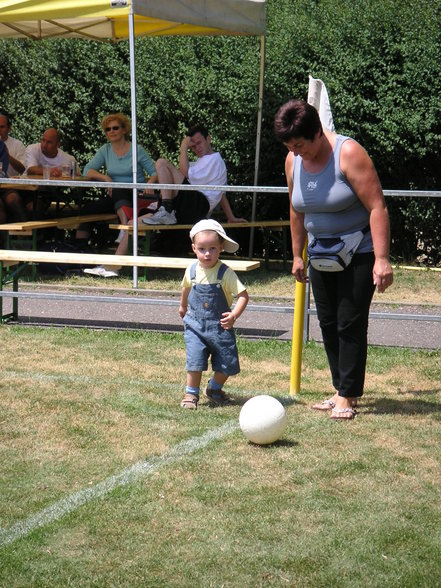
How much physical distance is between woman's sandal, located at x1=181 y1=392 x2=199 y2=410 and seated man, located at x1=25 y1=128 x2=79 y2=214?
24.3 ft

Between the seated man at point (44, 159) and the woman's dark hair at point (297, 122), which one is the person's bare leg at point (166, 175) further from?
the woman's dark hair at point (297, 122)

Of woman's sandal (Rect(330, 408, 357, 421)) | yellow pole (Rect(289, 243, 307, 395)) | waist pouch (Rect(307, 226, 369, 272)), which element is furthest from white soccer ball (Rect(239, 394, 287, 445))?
yellow pole (Rect(289, 243, 307, 395))

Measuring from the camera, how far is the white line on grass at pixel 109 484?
4262mm

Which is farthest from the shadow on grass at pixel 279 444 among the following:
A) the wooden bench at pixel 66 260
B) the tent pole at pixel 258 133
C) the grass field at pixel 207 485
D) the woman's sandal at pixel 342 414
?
the tent pole at pixel 258 133

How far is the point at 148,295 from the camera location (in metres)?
10.5

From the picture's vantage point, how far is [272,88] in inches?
538

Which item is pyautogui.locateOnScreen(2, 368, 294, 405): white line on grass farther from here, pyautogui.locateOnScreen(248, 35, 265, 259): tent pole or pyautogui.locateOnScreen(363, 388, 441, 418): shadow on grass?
pyautogui.locateOnScreen(248, 35, 265, 259): tent pole

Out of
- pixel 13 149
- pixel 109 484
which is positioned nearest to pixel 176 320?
pixel 109 484

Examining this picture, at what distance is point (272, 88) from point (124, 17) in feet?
7.41

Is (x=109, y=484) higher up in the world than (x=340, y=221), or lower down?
lower down

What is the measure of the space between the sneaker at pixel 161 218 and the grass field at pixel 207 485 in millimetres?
4881

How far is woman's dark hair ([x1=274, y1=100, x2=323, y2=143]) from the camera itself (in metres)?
5.52

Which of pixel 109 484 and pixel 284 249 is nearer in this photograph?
pixel 109 484

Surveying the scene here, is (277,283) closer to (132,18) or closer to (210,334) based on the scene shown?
(132,18)
